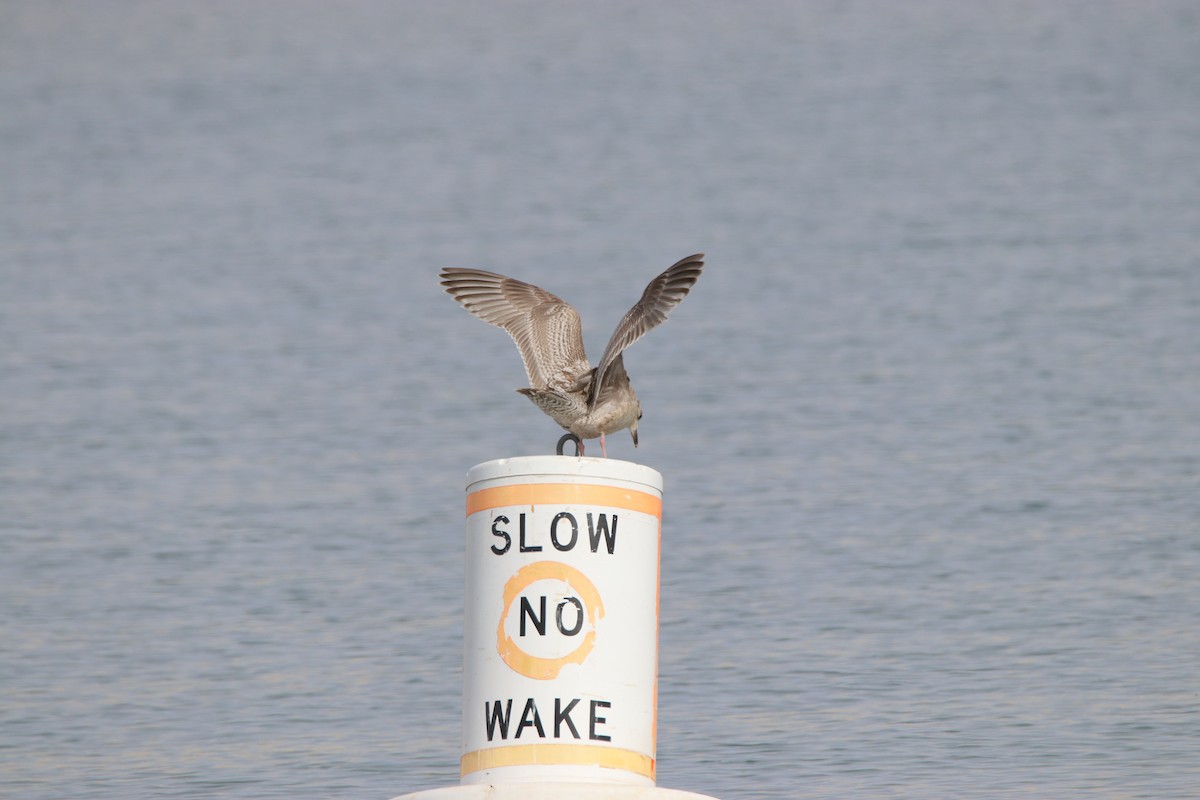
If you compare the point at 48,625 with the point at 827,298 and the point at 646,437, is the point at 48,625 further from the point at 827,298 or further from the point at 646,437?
the point at 827,298

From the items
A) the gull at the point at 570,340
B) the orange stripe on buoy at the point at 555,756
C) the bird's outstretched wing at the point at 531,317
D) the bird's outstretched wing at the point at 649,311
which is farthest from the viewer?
the bird's outstretched wing at the point at 531,317

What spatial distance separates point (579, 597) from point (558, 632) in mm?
144

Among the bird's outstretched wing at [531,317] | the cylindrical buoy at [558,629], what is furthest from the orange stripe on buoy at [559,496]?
the bird's outstretched wing at [531,317]

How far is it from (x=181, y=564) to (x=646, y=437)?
491cm

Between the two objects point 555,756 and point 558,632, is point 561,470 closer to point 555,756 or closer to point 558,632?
point 558,632

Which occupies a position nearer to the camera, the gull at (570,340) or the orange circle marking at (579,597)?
the orange circle marking at (579,597)

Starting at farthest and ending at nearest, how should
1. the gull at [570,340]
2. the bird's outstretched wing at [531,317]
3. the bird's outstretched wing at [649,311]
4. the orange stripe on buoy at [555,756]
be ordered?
the bird's outstretched wing at [531,317] → the gull at [570,340] → the bird's outstretched wing at [649,311] → the orange stripe on buoy at [555,756]

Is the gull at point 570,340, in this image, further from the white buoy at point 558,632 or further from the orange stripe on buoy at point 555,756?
the orange stripe on buoy at point 555,756

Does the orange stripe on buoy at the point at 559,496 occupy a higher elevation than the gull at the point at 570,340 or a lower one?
lower

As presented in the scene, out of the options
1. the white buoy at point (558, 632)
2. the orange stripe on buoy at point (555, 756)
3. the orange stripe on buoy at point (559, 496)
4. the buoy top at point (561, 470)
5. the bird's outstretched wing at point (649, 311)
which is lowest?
the orange stripe on buoy at point (555, 756)

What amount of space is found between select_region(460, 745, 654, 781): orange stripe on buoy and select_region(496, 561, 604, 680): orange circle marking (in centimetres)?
26

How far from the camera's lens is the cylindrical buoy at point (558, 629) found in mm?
6902

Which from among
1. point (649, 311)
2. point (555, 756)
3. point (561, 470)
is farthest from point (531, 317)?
point (555, 756)

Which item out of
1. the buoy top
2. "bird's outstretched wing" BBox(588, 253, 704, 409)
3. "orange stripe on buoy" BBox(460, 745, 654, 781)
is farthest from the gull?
"orange stripe on buoy" BBox(460, 745, 654, 781)
